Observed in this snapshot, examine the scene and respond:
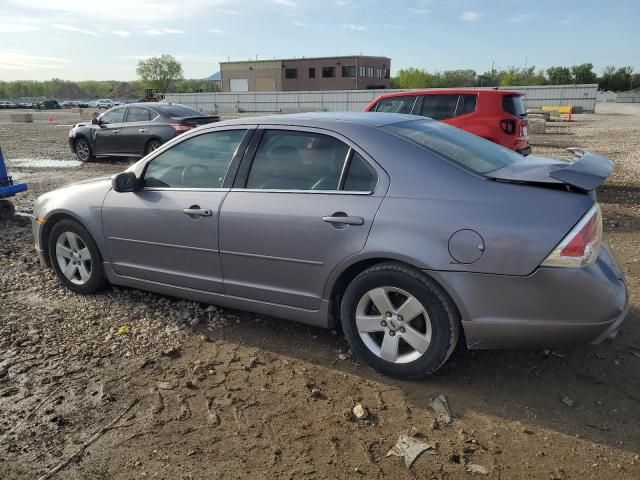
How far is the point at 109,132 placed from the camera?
14.1 metres

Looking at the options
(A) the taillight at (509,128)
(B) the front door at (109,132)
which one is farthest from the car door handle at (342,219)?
(B) the front door at (109,132)

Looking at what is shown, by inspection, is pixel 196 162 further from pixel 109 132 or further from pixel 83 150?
pixel 83 150

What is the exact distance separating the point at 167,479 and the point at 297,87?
87.9 m

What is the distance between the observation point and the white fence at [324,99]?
40.4 meters

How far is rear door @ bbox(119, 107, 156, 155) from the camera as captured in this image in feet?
43.6

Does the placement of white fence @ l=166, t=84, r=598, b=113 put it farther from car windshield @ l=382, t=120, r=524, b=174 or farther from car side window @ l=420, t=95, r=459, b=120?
car windshield @ l=382, t=120, r=524, b=174

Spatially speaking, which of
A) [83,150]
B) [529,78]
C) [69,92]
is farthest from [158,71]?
[83,150]

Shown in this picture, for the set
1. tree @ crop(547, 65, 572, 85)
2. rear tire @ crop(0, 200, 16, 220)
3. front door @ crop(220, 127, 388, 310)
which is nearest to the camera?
front door @ crop(220, 127, 388, 310)

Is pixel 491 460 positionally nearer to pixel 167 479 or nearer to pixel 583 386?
pixel 583 386

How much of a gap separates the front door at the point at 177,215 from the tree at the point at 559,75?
87.3 m

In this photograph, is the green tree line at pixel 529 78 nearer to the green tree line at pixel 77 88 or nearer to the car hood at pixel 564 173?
the green tree line at pixel 77 88

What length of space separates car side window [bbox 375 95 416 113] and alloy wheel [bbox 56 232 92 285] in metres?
7.03

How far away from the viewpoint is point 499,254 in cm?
288

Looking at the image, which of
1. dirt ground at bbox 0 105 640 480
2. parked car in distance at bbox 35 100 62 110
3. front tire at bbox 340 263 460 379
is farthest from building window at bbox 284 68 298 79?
front tire at bbox 340 263 460 379
